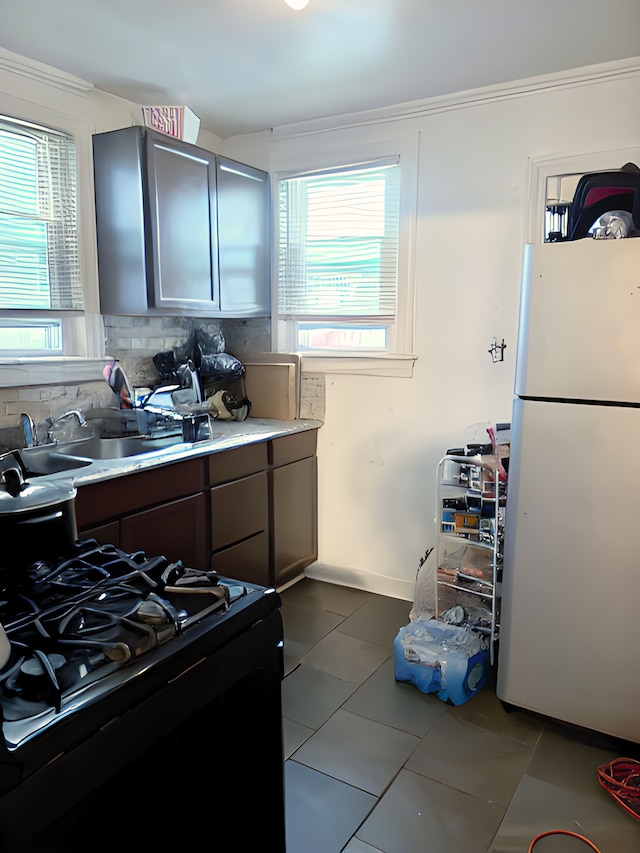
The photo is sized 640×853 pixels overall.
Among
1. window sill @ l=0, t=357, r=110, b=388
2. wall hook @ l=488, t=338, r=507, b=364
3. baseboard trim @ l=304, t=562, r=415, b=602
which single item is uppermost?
wall hook @ l=488, t=338, r=507, b=364

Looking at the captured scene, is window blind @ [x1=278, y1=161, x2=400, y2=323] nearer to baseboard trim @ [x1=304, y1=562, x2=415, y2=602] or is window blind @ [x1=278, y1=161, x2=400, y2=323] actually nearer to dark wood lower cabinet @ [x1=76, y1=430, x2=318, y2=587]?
dark wood lower cabinet @ [x1=76, y1=430, x2=318, y2=587]

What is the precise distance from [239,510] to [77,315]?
116 centimetres

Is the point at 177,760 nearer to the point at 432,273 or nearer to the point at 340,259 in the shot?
the point at 432,273

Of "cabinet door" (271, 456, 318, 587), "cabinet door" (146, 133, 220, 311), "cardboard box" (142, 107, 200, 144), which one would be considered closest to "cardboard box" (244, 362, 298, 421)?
"cabinet door" (271, 456, 318, 587)

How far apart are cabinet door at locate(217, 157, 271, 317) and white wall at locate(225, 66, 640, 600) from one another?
0.27m

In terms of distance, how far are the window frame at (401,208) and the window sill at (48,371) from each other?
1.12 m

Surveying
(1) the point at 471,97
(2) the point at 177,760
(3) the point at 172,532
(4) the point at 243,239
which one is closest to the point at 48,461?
(3) the point at 172,532

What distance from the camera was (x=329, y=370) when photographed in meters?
3.37

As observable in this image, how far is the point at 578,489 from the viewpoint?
80.5 inches

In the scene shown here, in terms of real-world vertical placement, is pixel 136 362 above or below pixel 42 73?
below

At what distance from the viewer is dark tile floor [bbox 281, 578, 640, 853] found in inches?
68.9

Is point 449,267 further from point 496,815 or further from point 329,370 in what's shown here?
point 496,815

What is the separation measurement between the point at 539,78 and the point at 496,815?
111 inches

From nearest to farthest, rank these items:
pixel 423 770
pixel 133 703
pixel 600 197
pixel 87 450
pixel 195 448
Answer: pixel 133 703 → pixel 423 770 → pixel 600 197 → pixel 195 448 → pixel 87 450
